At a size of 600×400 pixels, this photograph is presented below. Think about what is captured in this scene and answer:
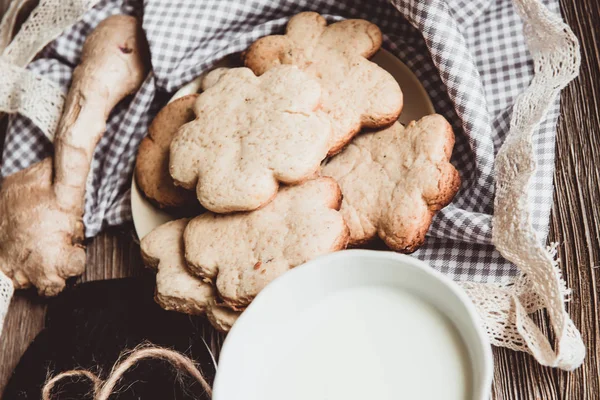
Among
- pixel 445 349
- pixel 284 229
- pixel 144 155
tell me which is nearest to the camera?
pixel 445 349

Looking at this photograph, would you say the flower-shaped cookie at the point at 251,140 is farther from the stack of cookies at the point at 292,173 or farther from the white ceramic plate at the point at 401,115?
the white ceramic plate at the point at 401,115

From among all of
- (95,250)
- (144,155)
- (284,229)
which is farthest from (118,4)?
(284,229)

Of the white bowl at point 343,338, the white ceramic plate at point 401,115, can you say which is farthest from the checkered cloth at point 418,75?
the white bowl at point 343,338

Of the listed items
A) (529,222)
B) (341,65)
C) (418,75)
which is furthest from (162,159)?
(529,222)

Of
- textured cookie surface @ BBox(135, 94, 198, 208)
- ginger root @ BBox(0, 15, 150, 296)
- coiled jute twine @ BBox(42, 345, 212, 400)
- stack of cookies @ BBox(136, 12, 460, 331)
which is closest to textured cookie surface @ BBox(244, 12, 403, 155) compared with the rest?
stack of cookies @ BBox(136, 12, 460, 331)

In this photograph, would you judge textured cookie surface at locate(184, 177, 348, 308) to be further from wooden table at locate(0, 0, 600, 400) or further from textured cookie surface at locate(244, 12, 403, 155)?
wooden table at locate(0, 0, 600, 400)

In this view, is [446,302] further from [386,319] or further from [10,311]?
[10,311]

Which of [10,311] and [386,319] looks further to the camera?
[10,311]

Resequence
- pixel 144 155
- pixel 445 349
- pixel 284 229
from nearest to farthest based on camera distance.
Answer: pixel 445 349 < pixel 284 229 < pixel 144 155
